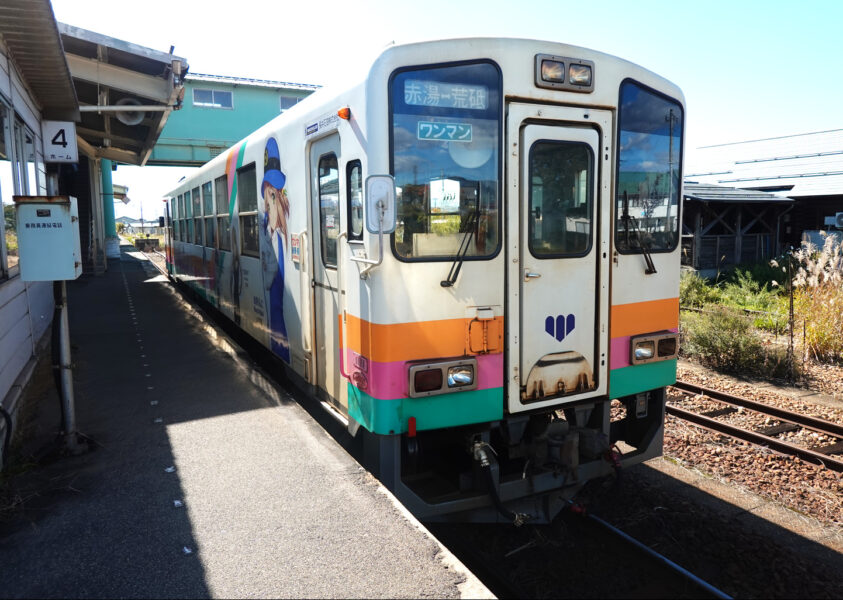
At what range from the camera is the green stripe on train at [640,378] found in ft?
14.5

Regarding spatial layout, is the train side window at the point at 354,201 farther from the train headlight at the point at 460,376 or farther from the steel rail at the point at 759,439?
the steel rail at the point at 759,439

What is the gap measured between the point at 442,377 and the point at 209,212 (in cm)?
674

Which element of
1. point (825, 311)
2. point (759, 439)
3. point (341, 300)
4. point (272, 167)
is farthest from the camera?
point (825, 311)

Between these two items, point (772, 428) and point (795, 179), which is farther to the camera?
point (795, 179)

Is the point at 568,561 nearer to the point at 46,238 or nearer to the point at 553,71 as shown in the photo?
the point at 553,71

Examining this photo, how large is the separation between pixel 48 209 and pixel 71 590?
265 centimetres

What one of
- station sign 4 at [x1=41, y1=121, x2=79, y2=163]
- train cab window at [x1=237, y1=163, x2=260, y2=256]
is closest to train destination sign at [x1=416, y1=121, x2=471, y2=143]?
train cab window at [x1=237, y1=163, x2=260, y2=256]

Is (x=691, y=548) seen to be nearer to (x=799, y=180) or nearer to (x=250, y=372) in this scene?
(x=250, y=372)

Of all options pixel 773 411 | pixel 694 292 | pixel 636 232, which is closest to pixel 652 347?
pixel 636 232

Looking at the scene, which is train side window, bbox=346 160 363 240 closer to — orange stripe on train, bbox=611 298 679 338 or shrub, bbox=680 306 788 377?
orange stripe on train, bbox=611 298 679 338

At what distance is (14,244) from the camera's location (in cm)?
634

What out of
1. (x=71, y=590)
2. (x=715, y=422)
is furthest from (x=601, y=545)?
(x=71, y=590)

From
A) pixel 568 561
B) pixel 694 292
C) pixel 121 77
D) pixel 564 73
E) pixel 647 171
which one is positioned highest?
pixel 121 77

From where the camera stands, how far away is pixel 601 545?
436 cm
